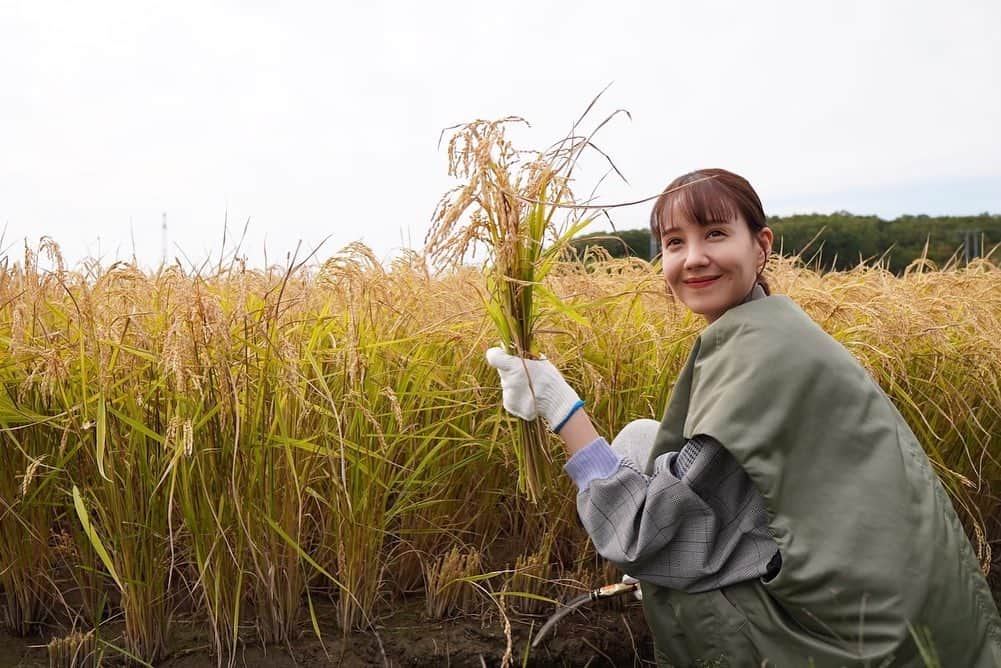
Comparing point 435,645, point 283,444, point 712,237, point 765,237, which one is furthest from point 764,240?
point 435,645

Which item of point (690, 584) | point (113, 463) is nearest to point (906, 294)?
point (690, 584)

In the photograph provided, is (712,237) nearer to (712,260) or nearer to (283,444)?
(712,260)

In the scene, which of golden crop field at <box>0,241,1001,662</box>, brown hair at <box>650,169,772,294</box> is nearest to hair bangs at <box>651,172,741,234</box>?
brown hair at <box>650,169,772,294</box>

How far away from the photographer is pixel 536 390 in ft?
6.27

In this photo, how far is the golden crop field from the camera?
2.05 metres

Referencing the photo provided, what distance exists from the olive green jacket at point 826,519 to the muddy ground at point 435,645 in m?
0.63

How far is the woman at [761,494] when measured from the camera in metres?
1.72

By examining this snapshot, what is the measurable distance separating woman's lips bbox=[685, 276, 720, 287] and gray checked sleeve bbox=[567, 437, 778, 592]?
35cm

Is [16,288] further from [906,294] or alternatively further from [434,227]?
[906,294]

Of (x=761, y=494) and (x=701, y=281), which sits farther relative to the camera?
(x=701, y=281)

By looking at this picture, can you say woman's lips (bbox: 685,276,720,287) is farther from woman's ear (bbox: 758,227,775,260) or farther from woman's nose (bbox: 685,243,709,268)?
woman's ear (bbox: 758,227,775,260)

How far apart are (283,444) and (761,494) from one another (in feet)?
3.48

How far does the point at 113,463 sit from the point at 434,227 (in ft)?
3.23

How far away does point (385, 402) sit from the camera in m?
2.38
